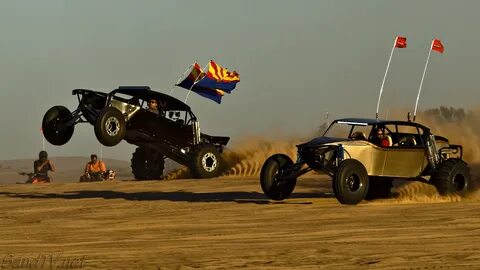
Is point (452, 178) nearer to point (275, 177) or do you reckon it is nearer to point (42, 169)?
point (275, 177)

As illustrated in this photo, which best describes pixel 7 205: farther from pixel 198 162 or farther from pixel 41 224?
pixel 198 162

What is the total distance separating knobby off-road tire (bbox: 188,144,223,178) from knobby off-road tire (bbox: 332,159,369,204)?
10032 mm

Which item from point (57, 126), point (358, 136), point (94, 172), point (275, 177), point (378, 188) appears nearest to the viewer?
point (358, 136)

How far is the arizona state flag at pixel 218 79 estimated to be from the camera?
100 ft

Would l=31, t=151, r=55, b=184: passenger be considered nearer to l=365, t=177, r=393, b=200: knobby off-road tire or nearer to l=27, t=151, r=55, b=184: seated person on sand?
l=27, t=151, r=55, b=184: seated person on sand

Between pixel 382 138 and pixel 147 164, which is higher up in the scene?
pixel 382 138

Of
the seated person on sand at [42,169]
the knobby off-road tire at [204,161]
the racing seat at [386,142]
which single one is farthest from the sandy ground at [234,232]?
the seated person on sand at [42,169]

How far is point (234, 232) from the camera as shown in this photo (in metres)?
12.6

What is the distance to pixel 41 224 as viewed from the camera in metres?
14.6

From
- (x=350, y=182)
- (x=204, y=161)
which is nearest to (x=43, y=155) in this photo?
(x=204, y=161)

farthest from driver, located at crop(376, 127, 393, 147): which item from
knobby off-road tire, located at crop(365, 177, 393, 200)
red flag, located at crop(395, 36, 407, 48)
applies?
red flag, located at crop(395, 36, 407, 48)

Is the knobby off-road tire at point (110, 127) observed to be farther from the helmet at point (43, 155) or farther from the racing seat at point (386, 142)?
the racing seat at point (386, 142)

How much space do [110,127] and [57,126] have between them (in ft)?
5.99

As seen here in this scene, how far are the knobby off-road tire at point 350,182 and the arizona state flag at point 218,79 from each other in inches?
575
